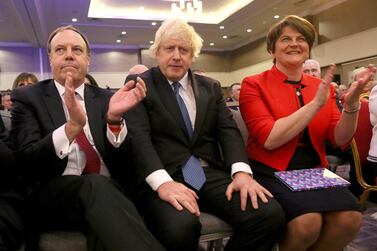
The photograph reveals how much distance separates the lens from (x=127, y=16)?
35.5 ft

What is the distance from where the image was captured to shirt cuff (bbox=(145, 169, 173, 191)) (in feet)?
5.17

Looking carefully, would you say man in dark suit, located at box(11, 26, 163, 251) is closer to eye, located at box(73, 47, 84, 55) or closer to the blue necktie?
Result: eye, located at box(73, 47, 84, 55)

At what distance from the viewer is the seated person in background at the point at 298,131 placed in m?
1.59

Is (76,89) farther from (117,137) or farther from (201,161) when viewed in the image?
(201,161)

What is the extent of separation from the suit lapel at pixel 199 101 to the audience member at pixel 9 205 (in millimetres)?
800

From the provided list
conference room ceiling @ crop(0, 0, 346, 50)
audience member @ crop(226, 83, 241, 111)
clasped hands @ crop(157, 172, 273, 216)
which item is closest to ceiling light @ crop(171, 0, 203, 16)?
conference room ceiling @ crop(0, 0, 346, 50)

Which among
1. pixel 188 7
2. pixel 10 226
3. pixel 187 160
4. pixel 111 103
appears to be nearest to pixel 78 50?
pixel 111 103

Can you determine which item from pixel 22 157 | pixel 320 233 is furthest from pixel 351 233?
pixel 22 157

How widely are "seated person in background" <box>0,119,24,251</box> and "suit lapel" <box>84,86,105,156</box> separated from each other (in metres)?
0.36

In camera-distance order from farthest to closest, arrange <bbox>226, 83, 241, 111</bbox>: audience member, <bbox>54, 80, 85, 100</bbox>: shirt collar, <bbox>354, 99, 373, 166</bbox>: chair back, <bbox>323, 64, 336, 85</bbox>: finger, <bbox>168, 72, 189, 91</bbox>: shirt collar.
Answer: <bbox>226, 83, 241, 111</bbox>: audience member
<bbox>354, 99, 373, 166</bbox>: chair back
<bbox>168, 72, 189, 91</bbox>: shirt collar
<bbox>54, 80, 85, 100</bbox>: shirt collar
<bbox>323, 64, 336, 85</bbox>: finger

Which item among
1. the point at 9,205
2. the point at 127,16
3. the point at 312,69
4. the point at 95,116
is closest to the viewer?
the point at 9,205

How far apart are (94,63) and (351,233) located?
13836mm

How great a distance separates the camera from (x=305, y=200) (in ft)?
5.27

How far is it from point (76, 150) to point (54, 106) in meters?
0.24
